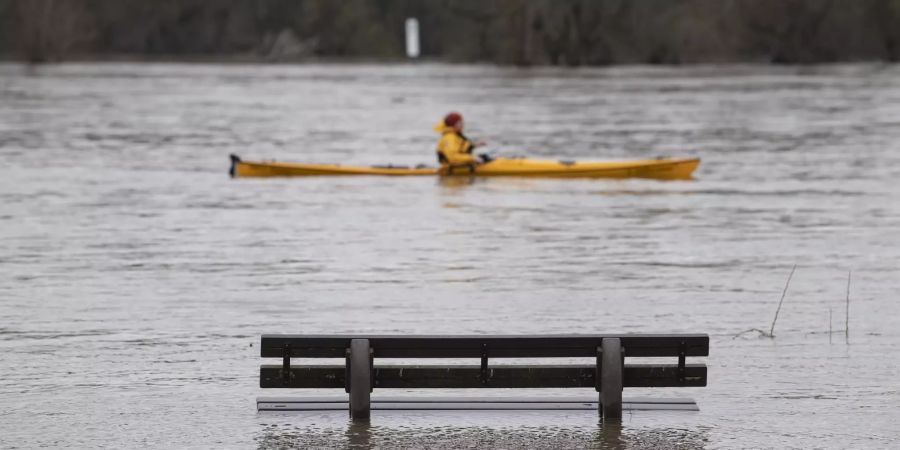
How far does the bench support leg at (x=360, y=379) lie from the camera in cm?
966

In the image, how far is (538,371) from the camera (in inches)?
384

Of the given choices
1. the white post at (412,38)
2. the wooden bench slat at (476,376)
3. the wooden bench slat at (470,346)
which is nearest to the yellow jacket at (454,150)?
the wooden bench slat at (476,376)

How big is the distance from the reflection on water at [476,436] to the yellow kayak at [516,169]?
19883mm

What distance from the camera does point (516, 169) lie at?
99.4 feet

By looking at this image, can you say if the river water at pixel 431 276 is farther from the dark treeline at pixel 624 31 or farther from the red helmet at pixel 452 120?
the dark treeline at pixel 624 31

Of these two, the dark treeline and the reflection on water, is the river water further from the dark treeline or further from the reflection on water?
the dark treeline

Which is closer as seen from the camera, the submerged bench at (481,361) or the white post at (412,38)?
the submerged bench at (481,361)

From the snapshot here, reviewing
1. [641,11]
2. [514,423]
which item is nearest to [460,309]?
[514,423]

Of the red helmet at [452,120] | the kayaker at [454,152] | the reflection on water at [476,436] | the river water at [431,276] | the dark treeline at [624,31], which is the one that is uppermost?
the dark treeline at [624,31]

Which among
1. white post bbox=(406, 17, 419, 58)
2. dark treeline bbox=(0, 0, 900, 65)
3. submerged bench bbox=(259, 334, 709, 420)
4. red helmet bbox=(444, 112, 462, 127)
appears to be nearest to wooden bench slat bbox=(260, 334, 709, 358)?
submerged bench bbox=(259, 334, 709, 420)

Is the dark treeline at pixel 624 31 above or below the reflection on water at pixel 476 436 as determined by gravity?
above

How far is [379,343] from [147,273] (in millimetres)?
8504

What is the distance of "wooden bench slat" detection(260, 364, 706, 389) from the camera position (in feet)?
31.8

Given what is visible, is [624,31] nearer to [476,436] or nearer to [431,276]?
[431,276]
